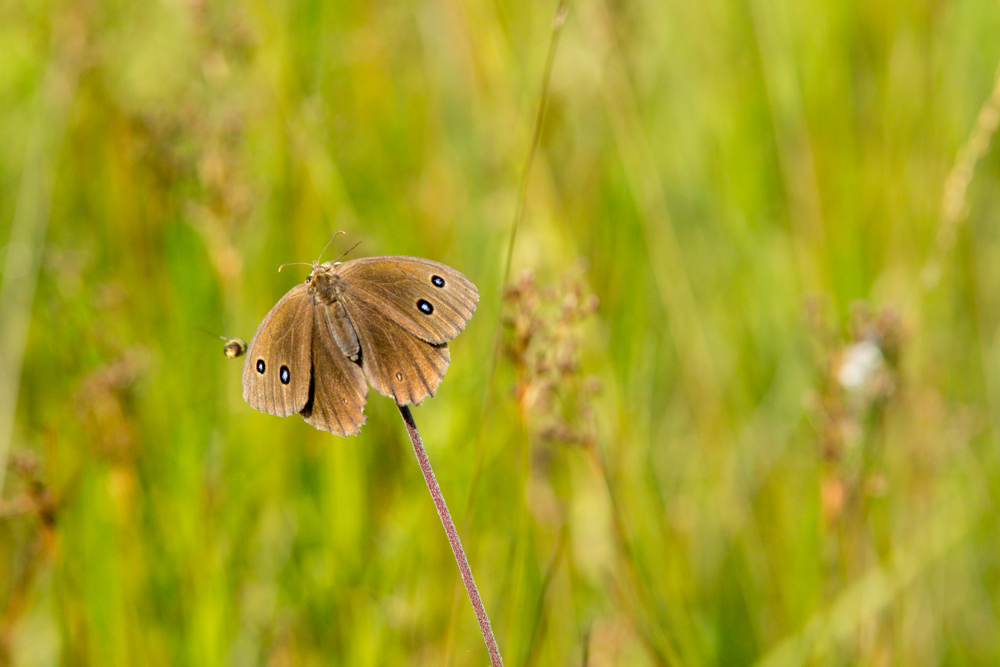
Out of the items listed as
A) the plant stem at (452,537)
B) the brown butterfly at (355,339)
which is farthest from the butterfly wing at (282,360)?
the plant stem at (452,537)

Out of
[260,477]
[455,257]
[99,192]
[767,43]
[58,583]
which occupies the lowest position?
[58,583]

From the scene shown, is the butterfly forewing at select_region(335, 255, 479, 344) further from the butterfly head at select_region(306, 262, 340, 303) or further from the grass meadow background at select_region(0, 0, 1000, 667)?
the grass meadow background at select_region(0, 0, 1000, 667)

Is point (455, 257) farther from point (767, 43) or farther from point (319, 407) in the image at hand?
point (319, 407)

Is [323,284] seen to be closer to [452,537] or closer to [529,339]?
[529,339]

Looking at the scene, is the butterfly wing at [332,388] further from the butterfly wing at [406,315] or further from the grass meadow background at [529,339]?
the grass meadow background at [529,339]

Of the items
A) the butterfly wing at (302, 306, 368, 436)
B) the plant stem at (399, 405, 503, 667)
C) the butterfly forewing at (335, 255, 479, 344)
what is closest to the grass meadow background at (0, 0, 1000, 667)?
the butterfly forewing at (335, 255, 479, 344)

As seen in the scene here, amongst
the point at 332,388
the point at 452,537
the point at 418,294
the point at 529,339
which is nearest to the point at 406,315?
the point at 418,294

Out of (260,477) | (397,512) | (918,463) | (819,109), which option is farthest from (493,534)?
(819,109)
